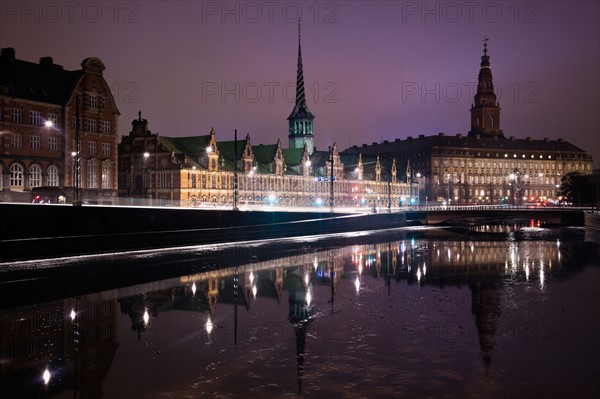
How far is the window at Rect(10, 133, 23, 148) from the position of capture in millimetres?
64750

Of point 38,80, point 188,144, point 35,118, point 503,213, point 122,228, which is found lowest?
point 503,213

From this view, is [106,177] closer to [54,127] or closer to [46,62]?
[54,127]

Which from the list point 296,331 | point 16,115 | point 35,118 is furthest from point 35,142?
point 296,331

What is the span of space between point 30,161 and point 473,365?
196ft

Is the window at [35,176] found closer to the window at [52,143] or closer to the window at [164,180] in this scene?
the window at [52,143]

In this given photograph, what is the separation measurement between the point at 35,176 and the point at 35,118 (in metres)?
6.27

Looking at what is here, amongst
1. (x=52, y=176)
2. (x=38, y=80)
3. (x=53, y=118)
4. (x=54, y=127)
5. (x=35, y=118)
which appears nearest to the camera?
(x=54, y=127)

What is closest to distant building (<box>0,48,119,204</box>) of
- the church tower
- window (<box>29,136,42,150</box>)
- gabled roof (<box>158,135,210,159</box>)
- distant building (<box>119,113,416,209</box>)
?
window (<box>29,136,42,150</box>)

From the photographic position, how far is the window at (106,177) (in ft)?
252

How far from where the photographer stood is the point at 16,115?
65625 millimetres

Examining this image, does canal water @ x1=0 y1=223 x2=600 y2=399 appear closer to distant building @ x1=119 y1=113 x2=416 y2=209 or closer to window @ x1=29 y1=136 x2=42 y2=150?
window @ x1=29 y1=136 x2=42 y2=150

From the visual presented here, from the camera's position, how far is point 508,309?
88.3 ft

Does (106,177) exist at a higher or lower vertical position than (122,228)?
higher

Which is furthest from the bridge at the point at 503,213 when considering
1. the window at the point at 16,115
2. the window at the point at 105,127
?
the window at the point at 16,115
